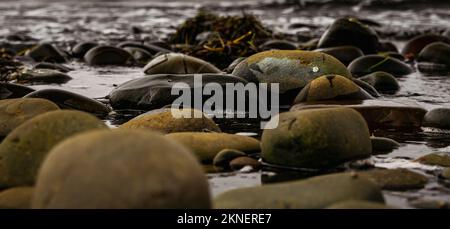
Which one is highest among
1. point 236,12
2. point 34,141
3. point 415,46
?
point 34,141

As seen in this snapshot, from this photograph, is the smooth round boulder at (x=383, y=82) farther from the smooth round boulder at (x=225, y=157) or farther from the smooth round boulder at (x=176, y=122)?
the smooth round boulder at (x=225, y=157)

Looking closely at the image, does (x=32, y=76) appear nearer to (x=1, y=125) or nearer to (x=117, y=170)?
(x=1, y=125)

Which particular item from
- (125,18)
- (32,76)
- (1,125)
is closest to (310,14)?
(125,18)

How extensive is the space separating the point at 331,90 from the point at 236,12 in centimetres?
1392

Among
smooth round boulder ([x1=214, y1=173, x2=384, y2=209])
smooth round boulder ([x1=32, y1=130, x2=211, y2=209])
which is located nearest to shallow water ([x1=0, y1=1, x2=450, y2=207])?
smooth round boulder ([x1=214, y1=173, x2=384, y2=209])

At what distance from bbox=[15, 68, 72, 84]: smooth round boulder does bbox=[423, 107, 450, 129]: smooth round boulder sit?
11.4 ft

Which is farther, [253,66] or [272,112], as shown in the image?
[253,66]

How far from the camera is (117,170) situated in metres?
2.13

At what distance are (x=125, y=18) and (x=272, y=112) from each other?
11908mm

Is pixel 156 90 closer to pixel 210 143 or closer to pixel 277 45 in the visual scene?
pixel 210 143

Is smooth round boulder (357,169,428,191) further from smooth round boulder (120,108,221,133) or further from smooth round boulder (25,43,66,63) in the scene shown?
smooth round boulder (25,43,66,63)

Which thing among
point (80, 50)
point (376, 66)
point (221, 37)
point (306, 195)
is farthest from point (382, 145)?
point (80, 50)

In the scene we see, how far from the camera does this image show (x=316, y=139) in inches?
130

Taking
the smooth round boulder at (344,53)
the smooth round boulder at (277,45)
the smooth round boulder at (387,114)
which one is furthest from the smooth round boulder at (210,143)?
the smooth round boulder at (277,45)
